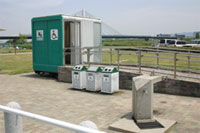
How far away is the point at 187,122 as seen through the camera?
5746 millimetres

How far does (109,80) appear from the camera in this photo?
8.79 meters

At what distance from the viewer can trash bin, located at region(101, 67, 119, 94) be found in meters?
8.77

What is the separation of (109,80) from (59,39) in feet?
14.2

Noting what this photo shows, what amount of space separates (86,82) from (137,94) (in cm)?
418

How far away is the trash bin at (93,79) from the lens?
920cm

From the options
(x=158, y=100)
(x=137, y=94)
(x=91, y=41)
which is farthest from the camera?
(x=91, y=41)

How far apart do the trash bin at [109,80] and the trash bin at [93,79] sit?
1.17ft

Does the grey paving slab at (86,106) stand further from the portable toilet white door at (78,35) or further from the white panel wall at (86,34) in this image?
the white panel wall at (86,34)

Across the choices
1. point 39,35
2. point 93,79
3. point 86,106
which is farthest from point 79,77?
point 39,35

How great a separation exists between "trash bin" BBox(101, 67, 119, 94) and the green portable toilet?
3238mm

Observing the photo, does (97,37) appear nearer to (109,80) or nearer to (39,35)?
(39,35)

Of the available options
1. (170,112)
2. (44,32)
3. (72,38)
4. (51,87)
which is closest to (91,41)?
(72,38)

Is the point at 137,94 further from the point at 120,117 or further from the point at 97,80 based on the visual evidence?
the point at 97,80

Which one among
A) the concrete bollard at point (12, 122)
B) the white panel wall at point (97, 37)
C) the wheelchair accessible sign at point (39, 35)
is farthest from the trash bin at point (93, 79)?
the concrete bollard at point (12, 122)
